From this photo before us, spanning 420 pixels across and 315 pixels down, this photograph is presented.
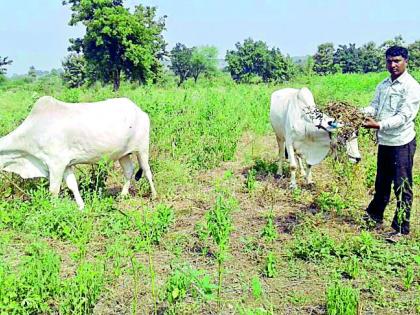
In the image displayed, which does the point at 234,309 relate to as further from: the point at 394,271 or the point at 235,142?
the point at 235,142

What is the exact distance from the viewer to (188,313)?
3475 mm

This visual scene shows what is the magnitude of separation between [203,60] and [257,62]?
6.86m

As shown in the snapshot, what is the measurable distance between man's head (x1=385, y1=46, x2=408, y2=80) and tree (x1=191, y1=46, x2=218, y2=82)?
53520mm

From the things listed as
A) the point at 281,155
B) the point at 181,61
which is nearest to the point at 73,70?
the point at 181,61

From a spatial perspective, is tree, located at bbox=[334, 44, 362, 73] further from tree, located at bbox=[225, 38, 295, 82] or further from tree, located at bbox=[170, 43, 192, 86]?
tree, located at bbox=[170, 43, 192, 86]

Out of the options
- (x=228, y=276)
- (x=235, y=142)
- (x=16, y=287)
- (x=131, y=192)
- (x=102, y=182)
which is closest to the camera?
(x=16, y=287)

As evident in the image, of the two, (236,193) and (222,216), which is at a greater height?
(222,216)

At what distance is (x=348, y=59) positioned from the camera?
60.8 m

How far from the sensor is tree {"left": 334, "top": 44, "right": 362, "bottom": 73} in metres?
59.8

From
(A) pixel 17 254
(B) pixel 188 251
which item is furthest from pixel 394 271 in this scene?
(A) pixel 17 254

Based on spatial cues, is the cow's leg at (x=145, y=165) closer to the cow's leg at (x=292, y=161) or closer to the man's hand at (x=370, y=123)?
the cow's leg at (x=292, y=161)

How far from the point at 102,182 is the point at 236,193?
1.74 m

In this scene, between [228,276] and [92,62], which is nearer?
[228,276]

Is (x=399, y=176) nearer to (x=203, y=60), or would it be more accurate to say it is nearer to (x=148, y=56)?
(x=148, y=56)
